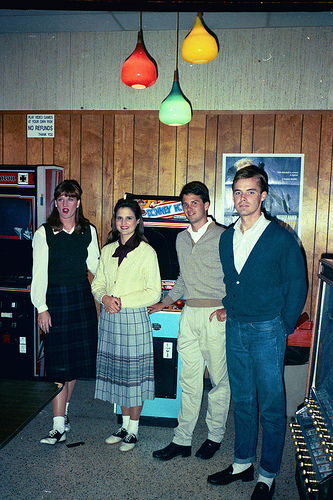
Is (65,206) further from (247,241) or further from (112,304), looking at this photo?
(247,241)

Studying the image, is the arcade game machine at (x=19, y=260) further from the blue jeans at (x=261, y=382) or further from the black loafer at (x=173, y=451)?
the blue jeans at (x=261, y=382)

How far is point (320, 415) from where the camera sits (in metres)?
1.72

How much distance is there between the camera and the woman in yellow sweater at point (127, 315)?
2.39 meters

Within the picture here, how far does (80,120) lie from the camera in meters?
3.64

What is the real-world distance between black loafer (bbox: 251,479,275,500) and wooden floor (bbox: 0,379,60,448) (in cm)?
123

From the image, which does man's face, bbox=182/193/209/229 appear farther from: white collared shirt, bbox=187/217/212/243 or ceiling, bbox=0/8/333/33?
ceiling, bbox=0/8/333/33

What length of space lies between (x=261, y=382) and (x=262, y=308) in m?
0.40

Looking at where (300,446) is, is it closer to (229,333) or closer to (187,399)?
(229,333)

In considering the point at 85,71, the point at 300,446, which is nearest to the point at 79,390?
the point at 300,446

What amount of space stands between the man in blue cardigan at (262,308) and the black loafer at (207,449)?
33 cm

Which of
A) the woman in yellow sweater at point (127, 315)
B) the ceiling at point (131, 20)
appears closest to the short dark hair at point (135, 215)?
the woman in yellow sweater at point (127, 315)

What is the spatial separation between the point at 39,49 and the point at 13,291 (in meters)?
2.28
